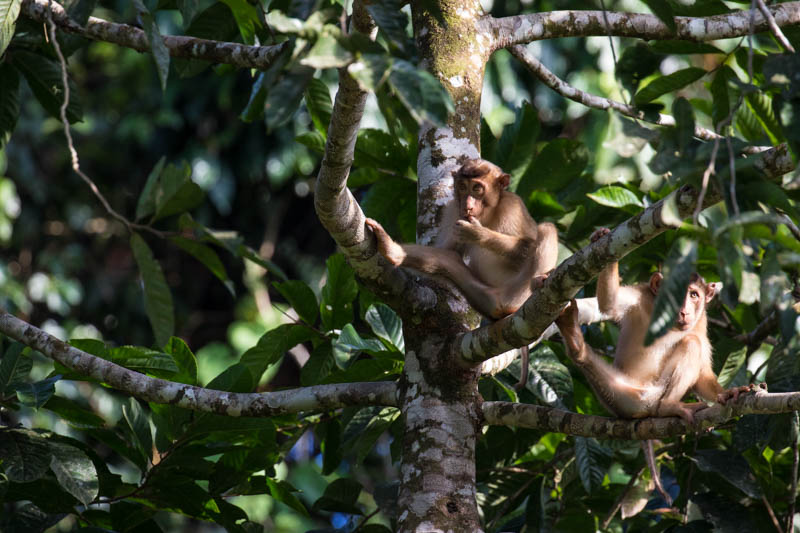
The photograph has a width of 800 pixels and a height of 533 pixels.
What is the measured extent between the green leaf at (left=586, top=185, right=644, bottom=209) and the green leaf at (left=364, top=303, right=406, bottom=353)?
3.35ft

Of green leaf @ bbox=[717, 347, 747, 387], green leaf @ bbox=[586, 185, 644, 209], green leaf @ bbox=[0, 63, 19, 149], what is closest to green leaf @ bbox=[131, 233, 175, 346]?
green leaf @ bbox=[0, 63, 19, 149]

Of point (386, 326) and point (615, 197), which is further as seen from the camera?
point (615, 197)

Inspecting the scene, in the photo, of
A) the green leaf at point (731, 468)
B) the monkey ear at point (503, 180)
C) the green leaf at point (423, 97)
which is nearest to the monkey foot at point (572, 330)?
the green leaf at point (731, 468)

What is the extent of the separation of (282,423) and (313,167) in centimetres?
611

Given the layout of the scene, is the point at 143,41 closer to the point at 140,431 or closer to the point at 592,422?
the point at 140,431

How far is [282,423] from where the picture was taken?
3.93 m

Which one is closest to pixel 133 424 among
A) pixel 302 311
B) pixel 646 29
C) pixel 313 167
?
pixel 302 311

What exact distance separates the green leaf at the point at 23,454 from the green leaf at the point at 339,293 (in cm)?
126

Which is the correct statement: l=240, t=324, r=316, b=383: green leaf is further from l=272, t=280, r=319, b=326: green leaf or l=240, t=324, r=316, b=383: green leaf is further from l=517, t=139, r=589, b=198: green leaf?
l=517, t=139, r=589, b=198: green leaf

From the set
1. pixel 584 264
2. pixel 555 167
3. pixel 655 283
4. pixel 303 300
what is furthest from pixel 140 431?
pixel 555 167

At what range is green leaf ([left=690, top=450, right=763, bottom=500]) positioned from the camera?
11.1 ft

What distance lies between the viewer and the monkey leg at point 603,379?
3.37 meters

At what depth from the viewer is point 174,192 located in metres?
4.05

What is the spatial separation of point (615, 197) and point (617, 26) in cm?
75
